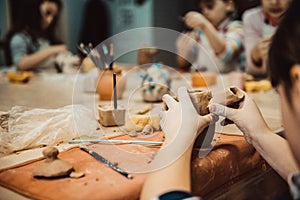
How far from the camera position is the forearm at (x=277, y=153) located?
2.60 ft

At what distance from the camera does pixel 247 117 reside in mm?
839

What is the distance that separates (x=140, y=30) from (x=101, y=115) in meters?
2.70

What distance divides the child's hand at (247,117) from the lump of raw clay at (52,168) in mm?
346

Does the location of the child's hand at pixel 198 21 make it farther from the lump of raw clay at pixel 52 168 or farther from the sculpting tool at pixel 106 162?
the lump of raw clay at pixel 52 168

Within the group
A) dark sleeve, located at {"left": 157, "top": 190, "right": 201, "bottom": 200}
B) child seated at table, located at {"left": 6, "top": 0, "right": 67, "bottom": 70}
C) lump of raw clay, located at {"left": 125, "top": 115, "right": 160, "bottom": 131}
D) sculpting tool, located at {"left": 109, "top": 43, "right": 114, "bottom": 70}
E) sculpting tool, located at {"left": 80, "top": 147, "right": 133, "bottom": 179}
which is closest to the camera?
dark sleeve, located at {"left": 157, "top": 190, "right": 201, "bottom": 200}

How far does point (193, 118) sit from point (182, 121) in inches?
1.1

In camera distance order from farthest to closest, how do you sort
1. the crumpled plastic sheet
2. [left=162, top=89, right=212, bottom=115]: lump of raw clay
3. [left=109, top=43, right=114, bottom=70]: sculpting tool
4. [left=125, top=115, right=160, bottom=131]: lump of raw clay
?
1. [left=109, top=43, right=114, bottom=70]: sculpting tool
2. [left=125, top=115, right=160, bottom=131]: lump of raw clay
3. the crumpled plastic sheet
4. [left=162, top=89, right=212, bottom=115]: lump of raw clay

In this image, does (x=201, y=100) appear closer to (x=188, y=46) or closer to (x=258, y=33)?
(x=258, y=33)

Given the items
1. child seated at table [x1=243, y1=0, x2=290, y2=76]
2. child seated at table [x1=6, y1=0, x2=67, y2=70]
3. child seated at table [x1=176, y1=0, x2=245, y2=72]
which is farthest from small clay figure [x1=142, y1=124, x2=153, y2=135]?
child seated at table [x1=6, y1=0, x2=67, y2=70]

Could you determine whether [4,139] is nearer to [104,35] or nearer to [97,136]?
[97,136]

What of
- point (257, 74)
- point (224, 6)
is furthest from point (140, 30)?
point (257, 74)

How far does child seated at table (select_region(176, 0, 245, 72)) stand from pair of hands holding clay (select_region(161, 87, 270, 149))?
164 cm

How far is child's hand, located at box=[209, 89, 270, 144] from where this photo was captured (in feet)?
2.73

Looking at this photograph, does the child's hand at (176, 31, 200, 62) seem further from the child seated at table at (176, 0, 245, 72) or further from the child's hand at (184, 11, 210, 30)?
the child's hand at (184, 11, 210, 30)
